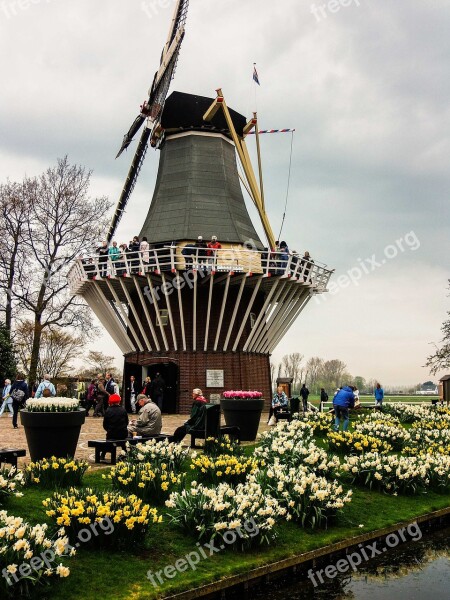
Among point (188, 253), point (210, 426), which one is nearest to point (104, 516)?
point (210, 426)

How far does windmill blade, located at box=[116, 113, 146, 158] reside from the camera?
104ft

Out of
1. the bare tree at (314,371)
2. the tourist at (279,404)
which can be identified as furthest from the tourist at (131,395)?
the bare tree at (314,371)

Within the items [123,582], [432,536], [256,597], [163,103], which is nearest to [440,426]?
[432,536]

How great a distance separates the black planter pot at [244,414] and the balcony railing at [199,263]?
903 cm

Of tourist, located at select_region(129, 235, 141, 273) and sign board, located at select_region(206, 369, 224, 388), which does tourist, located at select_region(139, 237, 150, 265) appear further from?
sign board, located at select_region(206, 369, 224, 388)

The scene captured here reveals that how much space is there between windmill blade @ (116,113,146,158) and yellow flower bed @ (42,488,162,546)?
26422mm

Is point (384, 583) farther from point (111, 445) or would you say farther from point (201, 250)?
point (201, 250)

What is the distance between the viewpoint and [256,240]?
28891 millimetres

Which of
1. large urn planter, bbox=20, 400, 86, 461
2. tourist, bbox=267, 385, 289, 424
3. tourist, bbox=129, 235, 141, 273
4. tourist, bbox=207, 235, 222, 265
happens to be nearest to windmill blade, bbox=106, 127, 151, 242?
tourist, bbox=129, 235, 141, 273

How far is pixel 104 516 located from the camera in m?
7.08

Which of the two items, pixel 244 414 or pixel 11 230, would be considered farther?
pixel 11 230

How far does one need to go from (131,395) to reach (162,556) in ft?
58.9

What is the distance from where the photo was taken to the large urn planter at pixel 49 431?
34.3ft

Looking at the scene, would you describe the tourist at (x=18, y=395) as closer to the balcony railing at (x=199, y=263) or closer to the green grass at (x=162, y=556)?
the balcony railing at (x=199, y=263)
